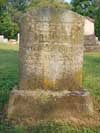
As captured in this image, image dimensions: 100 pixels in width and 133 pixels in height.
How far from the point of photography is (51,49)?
705 centimetres

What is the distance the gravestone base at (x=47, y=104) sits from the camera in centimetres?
688

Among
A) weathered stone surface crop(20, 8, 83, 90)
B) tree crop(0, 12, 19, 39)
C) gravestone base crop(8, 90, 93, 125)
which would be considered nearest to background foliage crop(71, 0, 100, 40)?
tree crop(0, 12, 19, 39)

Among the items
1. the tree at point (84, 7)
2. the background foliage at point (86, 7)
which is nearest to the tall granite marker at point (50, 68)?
the background foliage at point (86, 7)

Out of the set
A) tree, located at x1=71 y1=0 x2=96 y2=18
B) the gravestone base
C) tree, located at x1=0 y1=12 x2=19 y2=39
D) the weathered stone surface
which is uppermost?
the weathered stone surface

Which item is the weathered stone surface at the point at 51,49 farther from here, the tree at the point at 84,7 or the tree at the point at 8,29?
the tree at the point at 84,7

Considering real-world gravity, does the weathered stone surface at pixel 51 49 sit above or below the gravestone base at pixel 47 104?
above

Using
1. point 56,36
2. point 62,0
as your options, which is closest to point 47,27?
point 56,36

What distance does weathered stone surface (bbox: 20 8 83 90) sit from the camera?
697cm

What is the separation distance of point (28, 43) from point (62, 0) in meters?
60.1

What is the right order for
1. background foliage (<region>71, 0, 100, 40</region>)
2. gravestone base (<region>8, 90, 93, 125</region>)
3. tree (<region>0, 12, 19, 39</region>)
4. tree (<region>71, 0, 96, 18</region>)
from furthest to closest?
tree (<region>71, 0, 96, 18</region>), background foliage (<region>71, 0, 100, 40</region>), tree (<region>0, 12, 19, 39</region>), gravestone base (<region>8, 90, 93, 125</region>)

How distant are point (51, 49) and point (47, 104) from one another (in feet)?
3.11

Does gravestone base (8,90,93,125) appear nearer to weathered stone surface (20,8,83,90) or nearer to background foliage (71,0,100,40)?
weathered stone surface (20,8,83,90)

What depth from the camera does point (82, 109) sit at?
6.96m

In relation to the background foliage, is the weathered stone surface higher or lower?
higher
